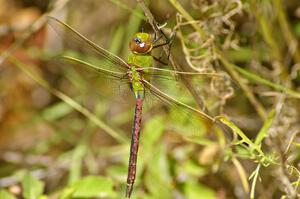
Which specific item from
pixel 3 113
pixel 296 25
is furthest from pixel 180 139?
pixel 3 113

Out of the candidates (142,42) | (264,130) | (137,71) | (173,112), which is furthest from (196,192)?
(142,42)

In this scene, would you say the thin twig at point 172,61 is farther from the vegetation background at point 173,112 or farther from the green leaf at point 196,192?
the green leaf at point 196,192

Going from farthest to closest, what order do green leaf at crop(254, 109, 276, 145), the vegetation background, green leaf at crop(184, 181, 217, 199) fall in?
1. green leaf at crop(184, 181, 217, 199)
2. the vegetation background
3. green leaf at crop(254, 109, 276, 145)

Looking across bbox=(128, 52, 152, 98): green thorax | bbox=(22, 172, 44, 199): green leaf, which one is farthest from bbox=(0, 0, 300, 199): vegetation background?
bbox=(128, 52, 152, 98): green thorax

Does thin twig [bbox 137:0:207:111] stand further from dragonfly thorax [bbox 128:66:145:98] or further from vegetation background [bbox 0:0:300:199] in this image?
dragonfly thorax [bbox 128:66:145:98]

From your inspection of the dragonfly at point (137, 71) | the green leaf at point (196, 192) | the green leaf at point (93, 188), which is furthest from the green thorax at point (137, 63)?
the green leaf at point (196, 192)

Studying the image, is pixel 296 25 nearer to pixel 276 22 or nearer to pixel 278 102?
pixel 276 22
